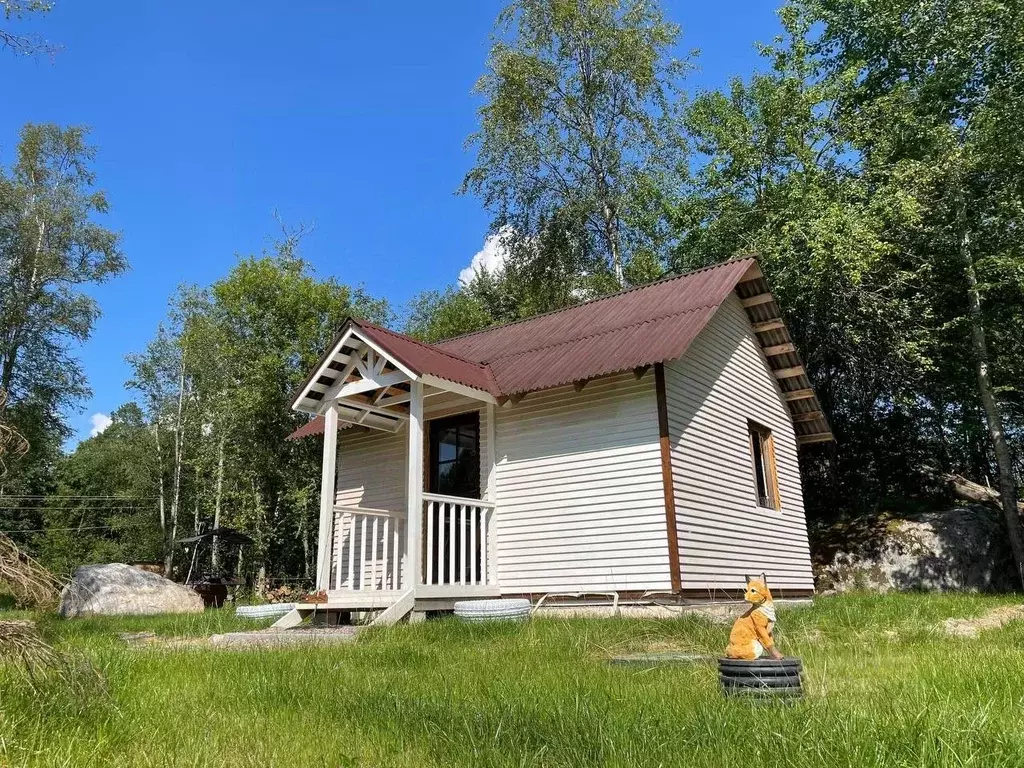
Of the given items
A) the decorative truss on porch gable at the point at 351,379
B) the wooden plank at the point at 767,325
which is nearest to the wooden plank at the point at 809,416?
the wooden plank at the point at 767,325

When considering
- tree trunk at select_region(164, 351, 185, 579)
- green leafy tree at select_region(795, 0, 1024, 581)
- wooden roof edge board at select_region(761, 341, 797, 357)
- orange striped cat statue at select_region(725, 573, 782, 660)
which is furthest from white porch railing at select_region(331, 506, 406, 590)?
tree trunk at select_region(164, 351, 185, 579)

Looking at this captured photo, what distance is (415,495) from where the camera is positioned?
9.08m

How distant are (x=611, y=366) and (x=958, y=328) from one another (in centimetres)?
1156

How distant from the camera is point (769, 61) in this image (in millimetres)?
18844

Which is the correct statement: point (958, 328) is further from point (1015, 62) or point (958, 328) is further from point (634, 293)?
point (634, 293)

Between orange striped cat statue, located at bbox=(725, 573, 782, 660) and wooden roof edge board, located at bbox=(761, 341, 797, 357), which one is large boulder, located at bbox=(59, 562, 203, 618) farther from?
orange striped cat statue, located at bbox=(725, 573, 782, 660)

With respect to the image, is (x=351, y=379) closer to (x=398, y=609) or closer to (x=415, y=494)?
(x=415, y=494)

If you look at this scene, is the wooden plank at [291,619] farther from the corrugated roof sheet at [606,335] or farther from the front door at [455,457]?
the corrugated roof sheet at [606,335]

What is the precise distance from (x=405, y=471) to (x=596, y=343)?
3.89 meters

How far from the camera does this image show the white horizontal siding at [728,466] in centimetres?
977

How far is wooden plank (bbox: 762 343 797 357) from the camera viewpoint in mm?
13523

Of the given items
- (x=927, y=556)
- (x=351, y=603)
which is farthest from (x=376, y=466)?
(x=927, y=556)

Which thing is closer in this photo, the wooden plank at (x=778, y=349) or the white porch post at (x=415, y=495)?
the white porch post at (x=415, y=495)

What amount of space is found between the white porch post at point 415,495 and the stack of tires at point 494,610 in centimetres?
73
